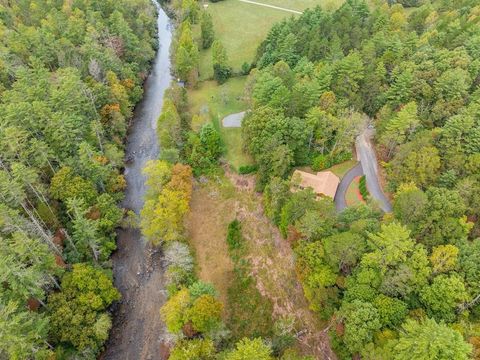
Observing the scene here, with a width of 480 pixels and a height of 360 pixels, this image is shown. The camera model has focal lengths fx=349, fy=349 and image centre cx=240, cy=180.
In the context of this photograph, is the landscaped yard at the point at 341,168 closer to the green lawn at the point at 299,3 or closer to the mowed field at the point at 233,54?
the mowed field at the point at 233,54

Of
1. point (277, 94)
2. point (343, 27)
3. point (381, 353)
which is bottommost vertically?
point (381, 353)

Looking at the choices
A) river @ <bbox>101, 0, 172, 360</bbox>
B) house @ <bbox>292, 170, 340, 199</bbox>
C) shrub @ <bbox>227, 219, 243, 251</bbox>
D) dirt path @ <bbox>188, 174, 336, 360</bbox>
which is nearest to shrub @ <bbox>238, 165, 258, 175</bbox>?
dirt path @ <bbox>188, 174, 336, 360</bbox>

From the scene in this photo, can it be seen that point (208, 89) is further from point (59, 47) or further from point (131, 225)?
point (131, 225)

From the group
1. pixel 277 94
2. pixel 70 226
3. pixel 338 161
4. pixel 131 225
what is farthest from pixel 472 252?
pixel 70 226

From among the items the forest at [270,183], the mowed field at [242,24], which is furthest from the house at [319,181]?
the mowed field at [242,24]

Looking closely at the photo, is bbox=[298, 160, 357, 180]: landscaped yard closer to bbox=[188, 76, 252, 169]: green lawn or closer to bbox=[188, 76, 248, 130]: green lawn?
bbox=[188, 76, 252, 169]: green lawn

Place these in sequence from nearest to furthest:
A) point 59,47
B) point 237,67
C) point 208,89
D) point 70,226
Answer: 1. point 70,226
2. point 59,47
3. point 208,89
4. point 237,67

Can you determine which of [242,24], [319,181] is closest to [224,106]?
[319,181]

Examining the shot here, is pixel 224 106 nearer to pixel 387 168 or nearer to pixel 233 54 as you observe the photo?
pixel 233 54
